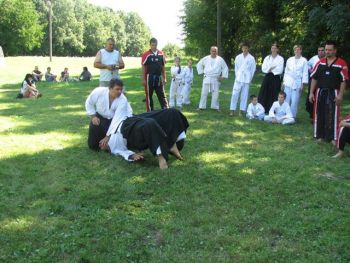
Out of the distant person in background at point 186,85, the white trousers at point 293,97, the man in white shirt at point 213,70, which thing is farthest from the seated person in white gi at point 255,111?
the distant person in background at point 186,85

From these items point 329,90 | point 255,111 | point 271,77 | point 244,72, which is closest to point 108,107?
point 329,90

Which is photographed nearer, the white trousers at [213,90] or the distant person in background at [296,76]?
the distant person in background at [296,76]

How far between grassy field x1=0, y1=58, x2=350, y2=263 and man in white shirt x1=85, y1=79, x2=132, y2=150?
40 cm

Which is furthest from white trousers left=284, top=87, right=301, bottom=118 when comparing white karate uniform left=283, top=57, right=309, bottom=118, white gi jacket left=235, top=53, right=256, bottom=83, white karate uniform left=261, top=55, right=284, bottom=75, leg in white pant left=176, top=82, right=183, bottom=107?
leg in white pant left=176, top=82, right=183, bottom=107

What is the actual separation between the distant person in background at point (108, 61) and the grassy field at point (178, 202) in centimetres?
152

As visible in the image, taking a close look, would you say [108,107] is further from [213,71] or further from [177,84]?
[177,84]

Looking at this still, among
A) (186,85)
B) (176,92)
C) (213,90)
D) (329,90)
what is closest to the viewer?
(329,90)

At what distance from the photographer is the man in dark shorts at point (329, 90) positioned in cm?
841

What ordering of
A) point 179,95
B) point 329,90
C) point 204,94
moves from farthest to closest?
point 179,95, point 204,94, point 329,90

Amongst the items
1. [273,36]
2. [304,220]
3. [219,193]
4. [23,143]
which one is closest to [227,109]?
[23,143]

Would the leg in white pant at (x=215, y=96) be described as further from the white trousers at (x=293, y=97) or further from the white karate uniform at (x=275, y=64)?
the white trousers at (x=293, y=97)

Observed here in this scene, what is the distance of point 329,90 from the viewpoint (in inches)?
339

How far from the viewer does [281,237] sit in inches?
176

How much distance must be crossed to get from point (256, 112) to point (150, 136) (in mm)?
5463
